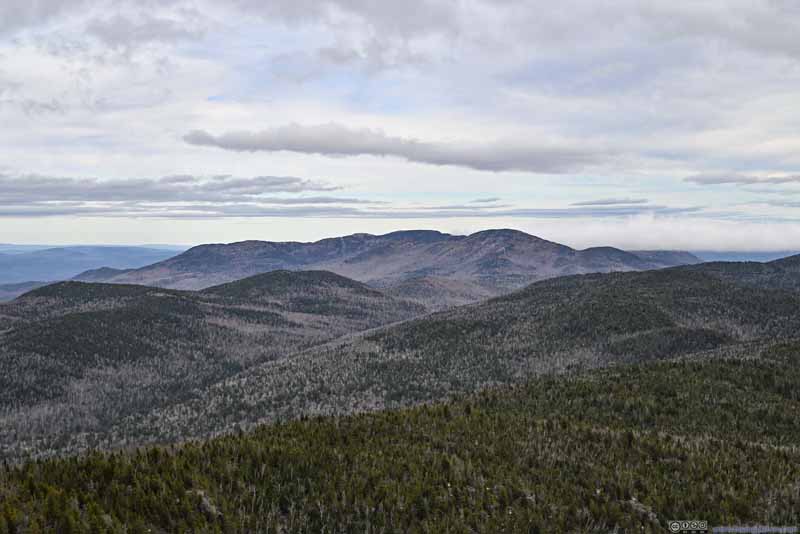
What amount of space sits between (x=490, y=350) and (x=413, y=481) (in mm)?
92089

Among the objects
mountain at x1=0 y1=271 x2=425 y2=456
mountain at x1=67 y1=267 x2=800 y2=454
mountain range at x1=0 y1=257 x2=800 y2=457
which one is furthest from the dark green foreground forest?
mountain at x1=0 y1=271 x2=425 y2=456

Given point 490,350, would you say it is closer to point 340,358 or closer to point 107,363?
point 340,358

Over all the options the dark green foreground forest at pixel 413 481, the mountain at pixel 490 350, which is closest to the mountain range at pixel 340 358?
the mountain at pixel 490 350

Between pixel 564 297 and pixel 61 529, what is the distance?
150227mm

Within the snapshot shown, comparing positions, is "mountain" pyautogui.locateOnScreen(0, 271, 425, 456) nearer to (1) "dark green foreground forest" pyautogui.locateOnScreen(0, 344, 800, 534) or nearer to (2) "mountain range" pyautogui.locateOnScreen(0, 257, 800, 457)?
(2) "mountain range" pyautogui.locateOnScreen(0, 257, 800, 457)

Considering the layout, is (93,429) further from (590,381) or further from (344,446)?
(344,446)

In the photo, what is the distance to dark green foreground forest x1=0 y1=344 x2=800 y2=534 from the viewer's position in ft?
35.6

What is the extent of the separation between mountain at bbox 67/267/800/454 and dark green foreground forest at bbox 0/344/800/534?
4033 centimetres

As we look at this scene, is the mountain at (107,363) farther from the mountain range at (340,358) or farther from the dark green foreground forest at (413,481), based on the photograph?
the dark green foreground forest at (413,481)

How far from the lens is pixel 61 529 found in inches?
374

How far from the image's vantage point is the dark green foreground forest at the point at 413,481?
1084 cm

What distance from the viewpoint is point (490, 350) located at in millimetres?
103188

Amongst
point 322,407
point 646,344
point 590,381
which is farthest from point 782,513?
point 646,344

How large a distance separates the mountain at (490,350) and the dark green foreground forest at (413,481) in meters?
40.3
